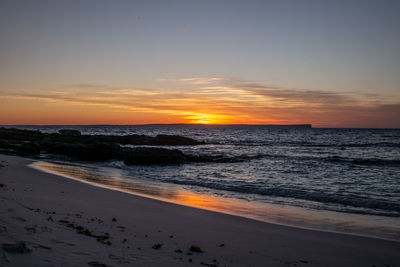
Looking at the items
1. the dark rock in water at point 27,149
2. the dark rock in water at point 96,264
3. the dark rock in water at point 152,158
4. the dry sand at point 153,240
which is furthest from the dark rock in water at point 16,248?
the dark rock in water at point 27,149

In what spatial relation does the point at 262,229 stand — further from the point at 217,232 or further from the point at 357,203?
the point at 357,203

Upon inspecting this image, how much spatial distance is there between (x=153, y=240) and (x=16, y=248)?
2.67 m

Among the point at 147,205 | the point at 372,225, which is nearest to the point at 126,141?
the point at 147,205

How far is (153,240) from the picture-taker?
6.48 m

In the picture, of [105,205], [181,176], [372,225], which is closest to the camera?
[372,225]

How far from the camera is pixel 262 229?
8.08 meters

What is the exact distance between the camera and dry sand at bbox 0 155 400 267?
502 centimetres

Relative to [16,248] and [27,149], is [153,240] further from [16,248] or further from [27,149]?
[27,149]

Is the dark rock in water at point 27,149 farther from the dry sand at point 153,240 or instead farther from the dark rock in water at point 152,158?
the dry sand at point 153,240

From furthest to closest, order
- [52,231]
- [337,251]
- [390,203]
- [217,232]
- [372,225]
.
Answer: [390,203]
[372,225]
[217,232]
[337,251]
[52,231]

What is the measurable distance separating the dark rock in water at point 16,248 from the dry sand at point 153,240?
0.01 meters

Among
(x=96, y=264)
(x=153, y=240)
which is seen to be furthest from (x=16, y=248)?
(x=153, y=240)

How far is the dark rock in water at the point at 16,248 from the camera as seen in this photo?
4.61 metres

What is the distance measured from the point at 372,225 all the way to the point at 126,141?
1975 inches
